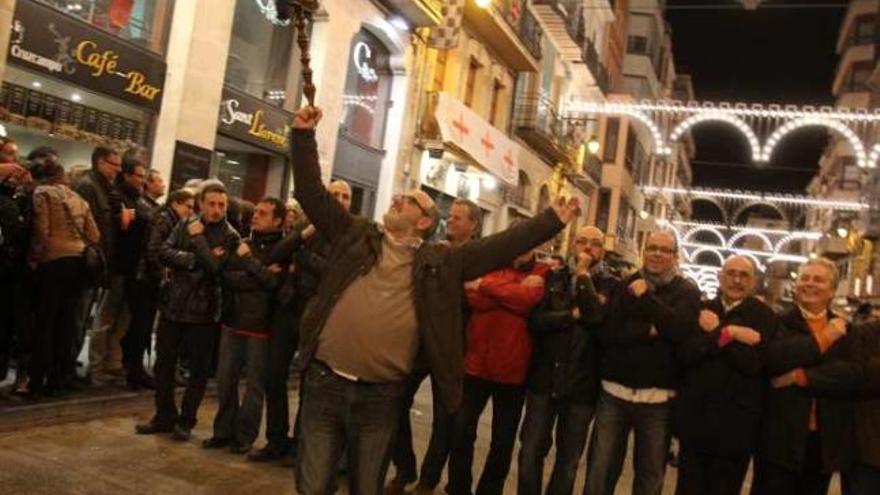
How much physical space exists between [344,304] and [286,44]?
35.5 ft

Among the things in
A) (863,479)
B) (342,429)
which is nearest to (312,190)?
(342,429)

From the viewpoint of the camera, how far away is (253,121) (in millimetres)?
12984

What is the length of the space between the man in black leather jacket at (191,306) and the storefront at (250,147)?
Result: 5.74 meters

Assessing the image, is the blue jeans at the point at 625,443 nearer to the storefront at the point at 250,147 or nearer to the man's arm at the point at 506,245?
the man's arm at the point at 506,245

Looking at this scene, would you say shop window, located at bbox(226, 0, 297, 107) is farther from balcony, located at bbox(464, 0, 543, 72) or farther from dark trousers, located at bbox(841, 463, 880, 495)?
dark trousers, located at bbox(841, 463, 880, 495)

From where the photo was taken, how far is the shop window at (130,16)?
992cm

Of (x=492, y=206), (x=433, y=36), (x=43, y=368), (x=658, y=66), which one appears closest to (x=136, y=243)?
(x=43, y=368)

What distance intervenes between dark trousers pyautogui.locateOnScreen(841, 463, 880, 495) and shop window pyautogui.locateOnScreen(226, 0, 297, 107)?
1013 centimetres

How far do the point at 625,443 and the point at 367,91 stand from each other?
12516 millimetres

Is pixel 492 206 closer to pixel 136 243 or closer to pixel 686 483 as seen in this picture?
pixel 136 243

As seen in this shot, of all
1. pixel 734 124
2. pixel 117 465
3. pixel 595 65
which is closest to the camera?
pixel 117 465

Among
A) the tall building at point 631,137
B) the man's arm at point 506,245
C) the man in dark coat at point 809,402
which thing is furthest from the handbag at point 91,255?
the tall building at point 631,137

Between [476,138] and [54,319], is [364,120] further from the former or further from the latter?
[54,319]

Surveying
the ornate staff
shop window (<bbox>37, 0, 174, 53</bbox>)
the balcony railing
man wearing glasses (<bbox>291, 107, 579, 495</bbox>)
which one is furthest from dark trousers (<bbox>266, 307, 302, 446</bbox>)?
the balcony railing
